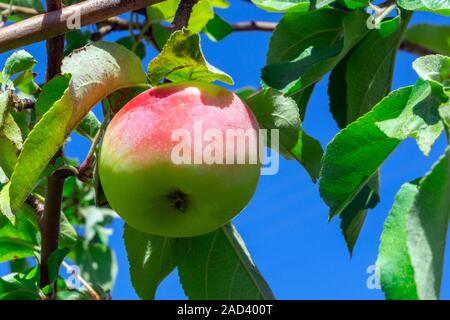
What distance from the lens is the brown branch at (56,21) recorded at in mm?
945

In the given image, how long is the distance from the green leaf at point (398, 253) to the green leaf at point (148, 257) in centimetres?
49

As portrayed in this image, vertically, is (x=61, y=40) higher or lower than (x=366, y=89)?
higher

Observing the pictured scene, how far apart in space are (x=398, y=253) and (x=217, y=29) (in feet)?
3.76

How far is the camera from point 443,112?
758 millimetres

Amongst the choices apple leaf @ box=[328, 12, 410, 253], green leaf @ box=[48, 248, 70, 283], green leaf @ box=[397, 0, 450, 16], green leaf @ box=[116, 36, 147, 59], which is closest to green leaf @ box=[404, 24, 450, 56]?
apple leaf @ box=[328, 12, 410, 253]

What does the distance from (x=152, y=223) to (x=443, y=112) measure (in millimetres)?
385

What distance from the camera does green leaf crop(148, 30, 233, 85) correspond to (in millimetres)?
898

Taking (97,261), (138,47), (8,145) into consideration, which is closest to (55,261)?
(8,145)

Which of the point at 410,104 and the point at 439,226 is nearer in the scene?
the point at 439,226

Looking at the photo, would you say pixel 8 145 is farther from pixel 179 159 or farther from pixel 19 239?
pixel 19 239

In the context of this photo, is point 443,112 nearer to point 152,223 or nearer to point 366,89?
point 152,223
